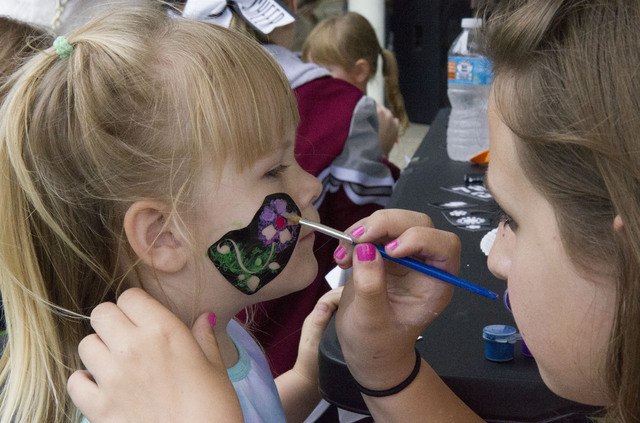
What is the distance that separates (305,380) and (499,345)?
44cm

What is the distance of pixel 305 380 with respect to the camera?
1.38 meters

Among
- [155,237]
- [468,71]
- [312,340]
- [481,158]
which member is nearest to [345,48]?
[468,71]

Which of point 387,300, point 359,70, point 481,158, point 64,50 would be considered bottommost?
point 359,70

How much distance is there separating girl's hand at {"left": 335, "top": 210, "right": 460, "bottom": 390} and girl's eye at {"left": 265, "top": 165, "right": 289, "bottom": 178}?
0.13 m

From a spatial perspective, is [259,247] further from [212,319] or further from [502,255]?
[502,255]

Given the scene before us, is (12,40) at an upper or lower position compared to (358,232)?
upper

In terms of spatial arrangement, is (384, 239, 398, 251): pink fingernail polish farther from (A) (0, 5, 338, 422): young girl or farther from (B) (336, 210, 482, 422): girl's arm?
(A) (0, 5, 338, 422): young girl

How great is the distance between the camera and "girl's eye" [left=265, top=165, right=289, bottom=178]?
1109mm

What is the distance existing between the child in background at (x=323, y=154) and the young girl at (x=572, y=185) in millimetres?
1114

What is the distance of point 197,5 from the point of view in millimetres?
1989

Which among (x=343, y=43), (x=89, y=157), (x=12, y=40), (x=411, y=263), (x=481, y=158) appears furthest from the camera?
(x=343, y=43)

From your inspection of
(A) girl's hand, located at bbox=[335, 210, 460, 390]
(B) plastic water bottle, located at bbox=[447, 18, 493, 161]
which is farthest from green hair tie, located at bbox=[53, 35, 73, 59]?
(B) plastic water bottle, located at bbox=[447, 18, 493, 161]

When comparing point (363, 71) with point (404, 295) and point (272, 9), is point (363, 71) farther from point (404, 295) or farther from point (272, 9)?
point (404, 295)

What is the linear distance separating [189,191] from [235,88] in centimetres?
15
